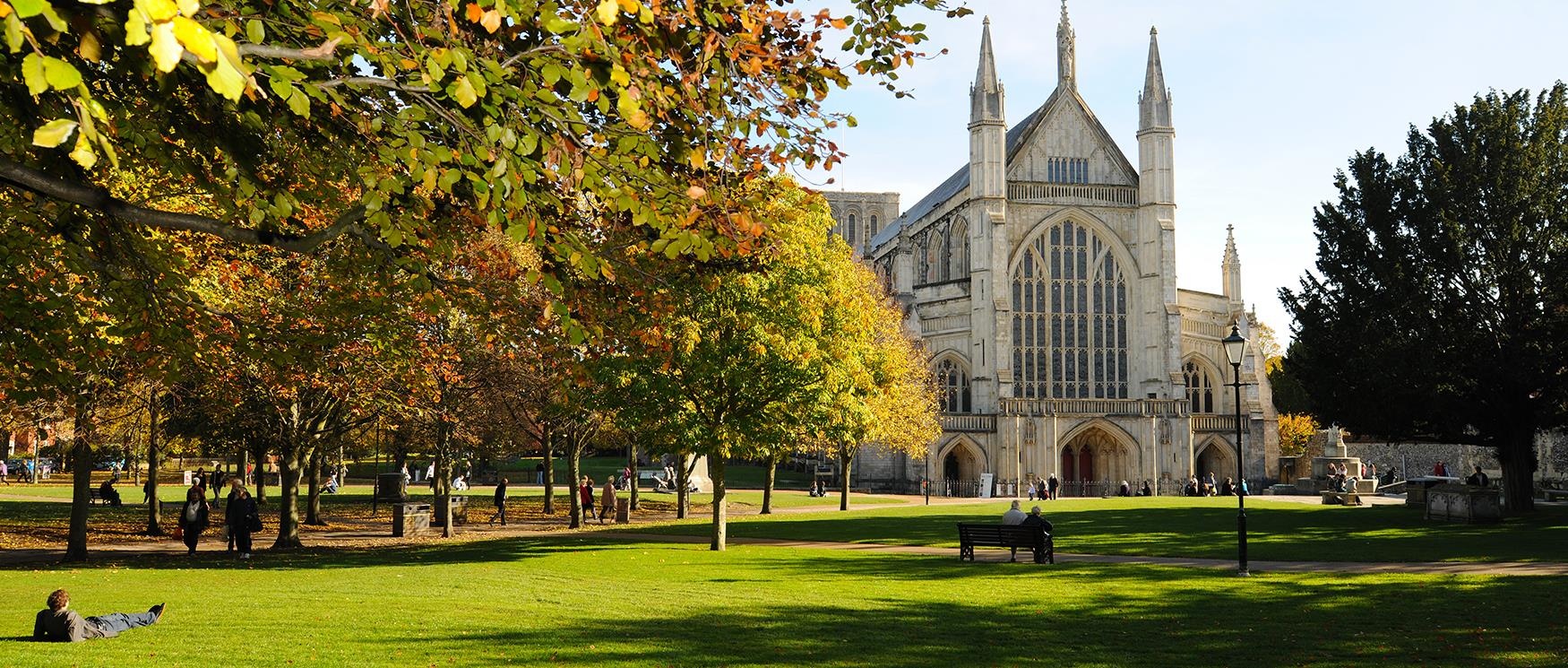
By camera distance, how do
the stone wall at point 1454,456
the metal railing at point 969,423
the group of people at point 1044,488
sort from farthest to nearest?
the metal railing at point 969,423, the stone wall at point 1454,456, the group of people at point 1044,488

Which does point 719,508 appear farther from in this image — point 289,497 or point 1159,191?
point 1159,191

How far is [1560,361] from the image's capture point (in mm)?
28984

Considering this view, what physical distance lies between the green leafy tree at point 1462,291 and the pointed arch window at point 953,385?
29.0 meters

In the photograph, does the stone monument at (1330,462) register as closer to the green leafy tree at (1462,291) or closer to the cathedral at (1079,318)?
the cathedral at (1079,318)

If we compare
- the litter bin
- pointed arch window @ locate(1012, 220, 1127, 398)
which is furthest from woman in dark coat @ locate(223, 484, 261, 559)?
pointed arch window @ locate(1012, 220, 1127, 398)

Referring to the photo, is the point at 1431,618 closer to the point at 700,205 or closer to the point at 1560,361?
the point at 700,205

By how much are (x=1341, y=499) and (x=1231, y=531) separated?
15.5 meters

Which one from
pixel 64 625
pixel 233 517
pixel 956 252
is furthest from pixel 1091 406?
pixel 64 625

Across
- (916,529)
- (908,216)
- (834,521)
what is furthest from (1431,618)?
(908,216)

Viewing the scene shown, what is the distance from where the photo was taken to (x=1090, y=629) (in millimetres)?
12023

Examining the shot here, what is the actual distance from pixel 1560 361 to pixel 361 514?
3332 cm

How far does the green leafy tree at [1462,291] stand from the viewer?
29.7m

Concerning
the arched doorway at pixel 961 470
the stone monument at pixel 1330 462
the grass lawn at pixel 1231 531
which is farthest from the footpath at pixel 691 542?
the stone monument at pixel 1330 462

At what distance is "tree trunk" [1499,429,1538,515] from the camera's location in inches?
1243
